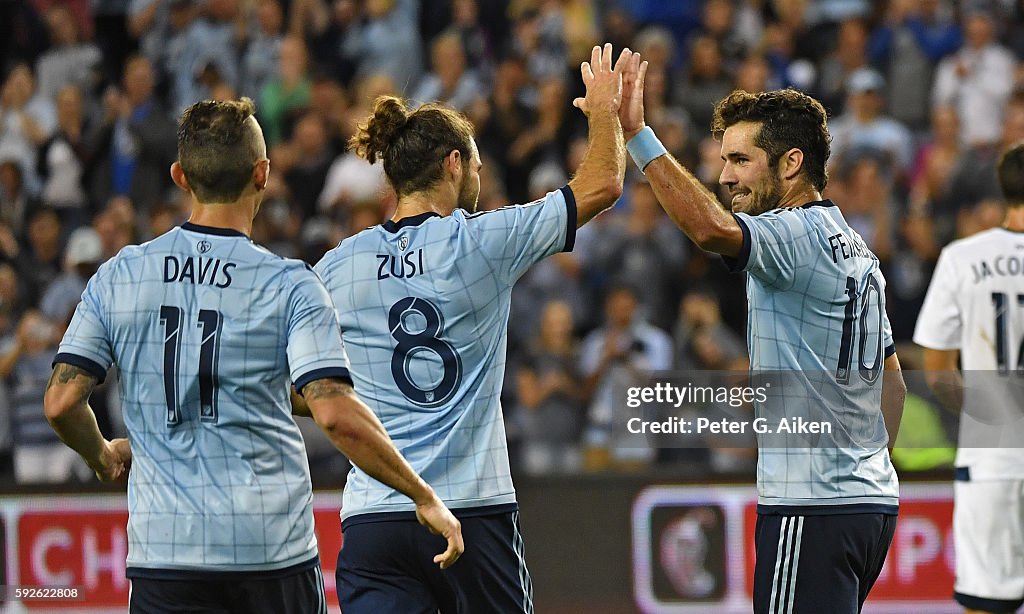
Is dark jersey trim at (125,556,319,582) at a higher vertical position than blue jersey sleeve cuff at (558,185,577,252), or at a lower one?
lower

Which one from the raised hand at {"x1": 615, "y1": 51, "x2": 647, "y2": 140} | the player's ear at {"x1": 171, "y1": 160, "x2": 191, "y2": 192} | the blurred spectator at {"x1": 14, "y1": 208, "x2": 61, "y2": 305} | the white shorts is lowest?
the white shorts

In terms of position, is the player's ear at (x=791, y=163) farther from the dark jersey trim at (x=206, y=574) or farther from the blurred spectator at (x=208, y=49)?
the blurred spectator at (x=208, y=49)

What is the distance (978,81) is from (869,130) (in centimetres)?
111

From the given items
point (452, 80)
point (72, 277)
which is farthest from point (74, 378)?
point (452, 80)

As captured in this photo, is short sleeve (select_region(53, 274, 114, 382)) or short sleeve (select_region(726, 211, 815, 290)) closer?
short sleeve (select_region(53, 274, 114, 382))

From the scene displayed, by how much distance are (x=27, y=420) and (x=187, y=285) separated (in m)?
6.56

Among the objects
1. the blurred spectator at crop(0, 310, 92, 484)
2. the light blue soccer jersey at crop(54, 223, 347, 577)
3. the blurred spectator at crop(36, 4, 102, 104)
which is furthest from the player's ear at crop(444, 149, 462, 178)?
the blurred spectator at crop(36, 4, 102, 104)

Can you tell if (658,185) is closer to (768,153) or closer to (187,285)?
(768,153)

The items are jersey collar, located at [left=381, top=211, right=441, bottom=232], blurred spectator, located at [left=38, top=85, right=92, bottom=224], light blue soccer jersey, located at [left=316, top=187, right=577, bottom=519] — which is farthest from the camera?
blurred spectator, located at [left=38, top=85, right=92, bottom=224]

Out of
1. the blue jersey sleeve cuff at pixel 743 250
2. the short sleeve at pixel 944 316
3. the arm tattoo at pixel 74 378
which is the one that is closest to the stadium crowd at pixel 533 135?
the short sleeve at pixel 944 316

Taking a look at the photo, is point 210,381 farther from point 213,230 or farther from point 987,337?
point 987,337

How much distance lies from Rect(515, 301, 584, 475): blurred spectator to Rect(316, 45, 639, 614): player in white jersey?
452 cm

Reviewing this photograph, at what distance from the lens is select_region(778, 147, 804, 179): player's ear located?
4934 mm

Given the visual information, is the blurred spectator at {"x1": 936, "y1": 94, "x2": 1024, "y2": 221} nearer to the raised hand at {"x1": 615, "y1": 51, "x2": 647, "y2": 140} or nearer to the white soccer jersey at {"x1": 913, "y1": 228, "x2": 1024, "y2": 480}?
the white soccer jersey at {"x1": 913, "y1": 228, "x2": 1024, "y2": 480}
